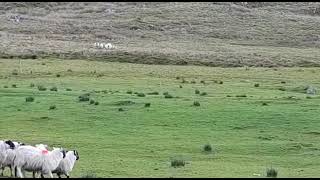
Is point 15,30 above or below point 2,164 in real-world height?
above

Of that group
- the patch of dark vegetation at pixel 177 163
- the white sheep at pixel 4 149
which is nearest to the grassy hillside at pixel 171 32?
the patch of dark vegetation at pixel 177 163

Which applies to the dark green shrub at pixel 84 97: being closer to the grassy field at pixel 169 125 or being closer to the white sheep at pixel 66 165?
the grassy field at pixel 169 125

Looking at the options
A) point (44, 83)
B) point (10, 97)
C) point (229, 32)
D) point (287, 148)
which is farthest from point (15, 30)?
point (287, 148)

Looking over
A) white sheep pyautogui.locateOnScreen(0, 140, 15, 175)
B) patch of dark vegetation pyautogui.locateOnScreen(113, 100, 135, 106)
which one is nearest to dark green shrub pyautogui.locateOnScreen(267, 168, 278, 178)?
white sheep pyautogui.locateOnScreen(0, 140, 15, 175)

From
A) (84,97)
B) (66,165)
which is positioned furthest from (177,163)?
(84,97)

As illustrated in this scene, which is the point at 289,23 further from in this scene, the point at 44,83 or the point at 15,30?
the point at 44,83

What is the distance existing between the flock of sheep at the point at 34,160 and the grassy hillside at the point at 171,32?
5407 cm

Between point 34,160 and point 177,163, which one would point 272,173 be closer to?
point 177,163

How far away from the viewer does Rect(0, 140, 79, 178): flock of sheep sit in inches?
731

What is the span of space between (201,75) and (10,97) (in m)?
24.1

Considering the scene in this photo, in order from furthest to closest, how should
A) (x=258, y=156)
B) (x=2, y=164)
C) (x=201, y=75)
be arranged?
(x=201, y=75), (x=258, y=156), (x=2, y=164)

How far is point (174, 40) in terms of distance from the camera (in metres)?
96.4

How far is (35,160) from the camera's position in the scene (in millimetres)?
18531

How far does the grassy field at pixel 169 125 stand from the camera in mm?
23469
